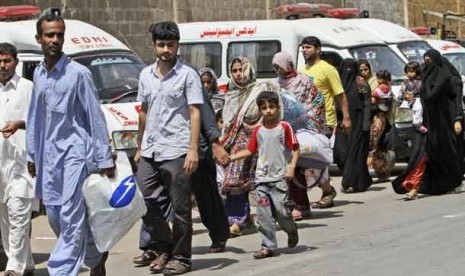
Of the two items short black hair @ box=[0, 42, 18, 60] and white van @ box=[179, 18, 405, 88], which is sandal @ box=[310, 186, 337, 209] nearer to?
white van @ box=[179, 18, 405, 88]

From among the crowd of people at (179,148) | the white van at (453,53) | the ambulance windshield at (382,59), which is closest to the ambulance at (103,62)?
the crowd of people at (179,148)

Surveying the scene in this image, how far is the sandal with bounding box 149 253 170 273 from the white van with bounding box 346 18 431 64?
10589mm

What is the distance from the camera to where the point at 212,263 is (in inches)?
398

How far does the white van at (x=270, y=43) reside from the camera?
18.5 m

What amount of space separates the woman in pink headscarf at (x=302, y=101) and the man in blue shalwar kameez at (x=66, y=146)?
4.59 m

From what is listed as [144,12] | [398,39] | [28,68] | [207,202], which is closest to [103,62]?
[28,68]

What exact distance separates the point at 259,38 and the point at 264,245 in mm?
8846

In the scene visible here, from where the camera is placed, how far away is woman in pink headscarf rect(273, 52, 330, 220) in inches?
495

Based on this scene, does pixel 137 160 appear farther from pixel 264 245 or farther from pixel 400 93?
pixel 400 93

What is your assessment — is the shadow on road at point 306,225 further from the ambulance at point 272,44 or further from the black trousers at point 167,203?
the ambulance at point 272,44

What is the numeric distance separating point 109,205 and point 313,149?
14.7 feet

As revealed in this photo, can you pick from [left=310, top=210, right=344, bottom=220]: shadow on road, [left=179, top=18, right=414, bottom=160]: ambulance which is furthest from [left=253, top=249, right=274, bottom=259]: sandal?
[left=179, top=18, right=414, bottom=160]: ambulance

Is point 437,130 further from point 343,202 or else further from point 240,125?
point 240,125

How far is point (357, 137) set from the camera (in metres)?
15.7
